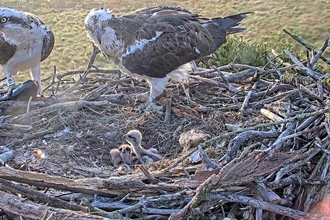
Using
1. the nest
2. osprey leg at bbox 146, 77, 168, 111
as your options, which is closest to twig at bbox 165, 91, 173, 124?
the nest

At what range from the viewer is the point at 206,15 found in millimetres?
13734

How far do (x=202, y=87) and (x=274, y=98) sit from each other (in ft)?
2.92

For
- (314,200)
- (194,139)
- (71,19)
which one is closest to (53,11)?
(71,19)

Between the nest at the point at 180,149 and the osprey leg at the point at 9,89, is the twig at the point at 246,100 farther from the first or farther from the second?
the osprey leg at the point at 9,89

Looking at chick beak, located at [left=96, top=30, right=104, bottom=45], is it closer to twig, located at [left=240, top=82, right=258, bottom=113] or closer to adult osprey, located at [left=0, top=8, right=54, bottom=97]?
adult osprey, located at [left=0, top=8, right=54, bottom=97]

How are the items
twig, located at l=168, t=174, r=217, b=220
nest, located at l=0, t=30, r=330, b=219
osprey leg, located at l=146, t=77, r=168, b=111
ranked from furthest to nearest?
osprey leg, located at l=146, t=77, r=168, b=111, nest, located at l=0, t=30, r=330, b=219, twig, located at l=168, t=174, r=217, b=220

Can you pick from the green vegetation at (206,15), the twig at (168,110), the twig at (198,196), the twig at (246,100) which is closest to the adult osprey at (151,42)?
the twig at (168,110)

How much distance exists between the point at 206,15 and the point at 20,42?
9.05m

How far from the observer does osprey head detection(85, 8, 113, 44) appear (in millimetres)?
4805

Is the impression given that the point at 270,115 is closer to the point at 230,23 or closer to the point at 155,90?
the point at 155,90

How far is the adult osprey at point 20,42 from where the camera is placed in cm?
518

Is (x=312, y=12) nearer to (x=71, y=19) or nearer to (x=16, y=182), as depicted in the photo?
(x=71, y=19)

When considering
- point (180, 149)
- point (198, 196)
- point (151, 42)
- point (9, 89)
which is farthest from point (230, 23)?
point (198, 196)

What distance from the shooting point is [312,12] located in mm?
13969
